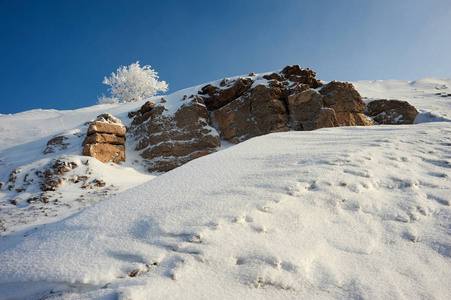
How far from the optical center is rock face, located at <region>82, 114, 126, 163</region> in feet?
19.4

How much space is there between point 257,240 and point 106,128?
6.64m

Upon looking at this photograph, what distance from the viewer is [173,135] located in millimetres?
7613

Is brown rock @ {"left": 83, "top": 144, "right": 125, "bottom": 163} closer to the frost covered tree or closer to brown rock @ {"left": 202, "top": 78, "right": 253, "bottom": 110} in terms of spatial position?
brown rock @ {"left": 202, "top": 78, "right": 253, "bottom": 110}

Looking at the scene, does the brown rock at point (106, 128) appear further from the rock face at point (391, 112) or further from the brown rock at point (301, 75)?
the rock face at point (391, 112)

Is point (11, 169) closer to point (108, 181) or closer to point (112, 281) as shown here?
point (108, 181)

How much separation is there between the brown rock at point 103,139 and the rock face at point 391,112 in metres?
10.4

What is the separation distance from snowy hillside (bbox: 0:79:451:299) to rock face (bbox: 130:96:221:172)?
461cm

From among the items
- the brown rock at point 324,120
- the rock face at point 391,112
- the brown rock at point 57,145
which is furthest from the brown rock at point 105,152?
the rock face at point 391,112


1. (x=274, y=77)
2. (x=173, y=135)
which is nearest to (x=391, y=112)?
(x=274, y=77)

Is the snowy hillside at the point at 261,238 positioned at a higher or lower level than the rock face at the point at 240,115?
lower

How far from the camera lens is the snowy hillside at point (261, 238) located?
3.67ft

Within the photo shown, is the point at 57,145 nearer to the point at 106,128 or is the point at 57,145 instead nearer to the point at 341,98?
the point at 106,128

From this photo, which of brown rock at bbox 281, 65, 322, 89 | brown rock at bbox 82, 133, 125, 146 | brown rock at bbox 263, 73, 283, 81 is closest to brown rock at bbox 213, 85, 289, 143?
brown rock at bbox 263, 73, 283, 81

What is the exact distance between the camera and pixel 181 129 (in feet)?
25.7
